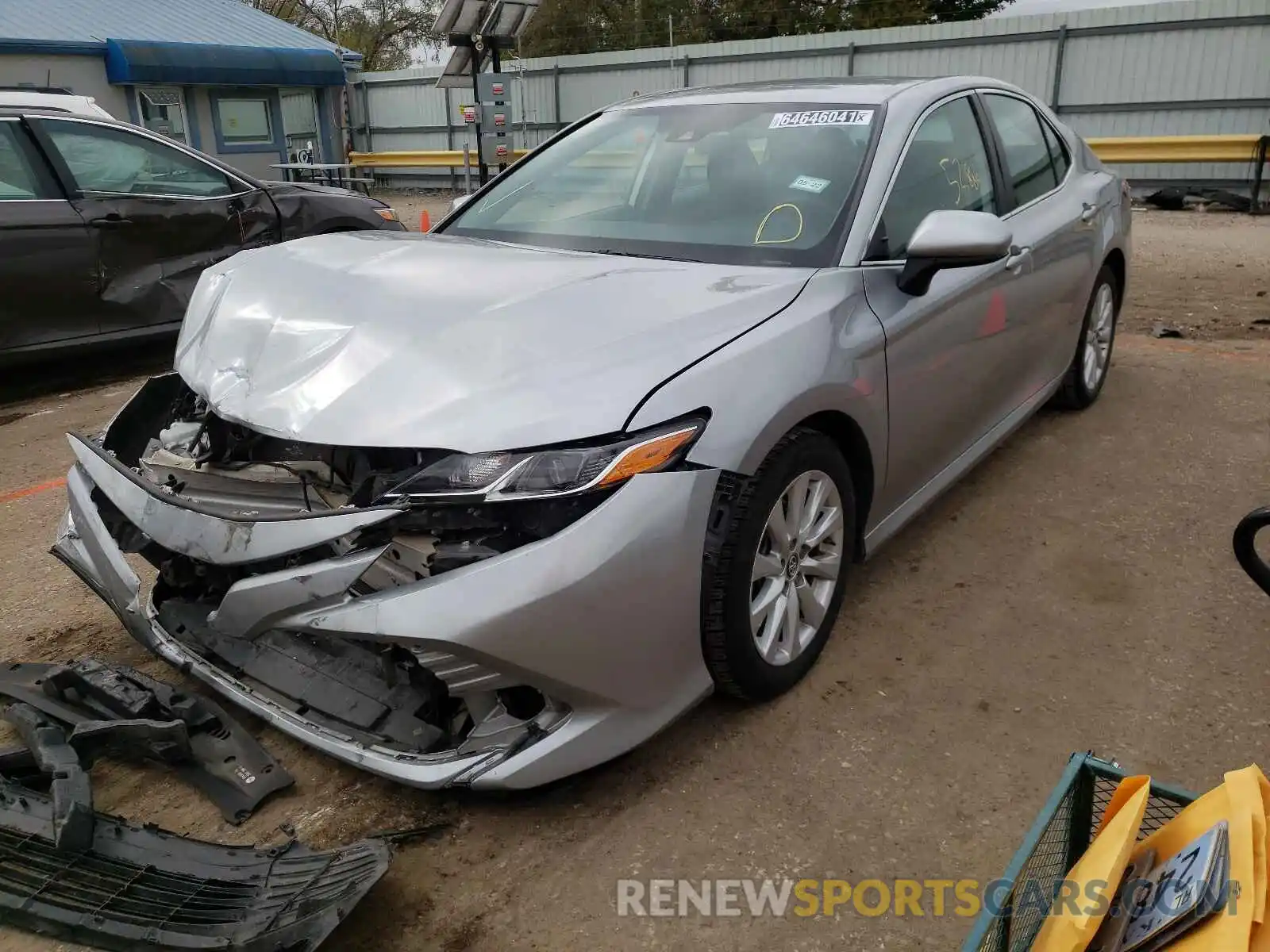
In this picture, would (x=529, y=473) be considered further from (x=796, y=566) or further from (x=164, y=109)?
(x=164, y=109)

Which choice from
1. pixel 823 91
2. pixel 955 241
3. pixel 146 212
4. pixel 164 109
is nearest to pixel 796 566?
pixel 955 241

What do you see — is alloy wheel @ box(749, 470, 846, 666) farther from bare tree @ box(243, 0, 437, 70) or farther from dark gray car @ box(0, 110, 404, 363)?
bare tree @ box(243, 0, 437, 70)

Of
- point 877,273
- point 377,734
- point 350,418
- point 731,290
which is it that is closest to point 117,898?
point 377,734

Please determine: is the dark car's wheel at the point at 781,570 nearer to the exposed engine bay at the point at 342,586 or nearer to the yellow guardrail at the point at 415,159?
the exposed engine bay at the point at 342,586

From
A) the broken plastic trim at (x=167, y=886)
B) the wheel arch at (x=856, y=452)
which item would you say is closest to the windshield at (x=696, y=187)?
the wheel arch at (x=856, y=452)

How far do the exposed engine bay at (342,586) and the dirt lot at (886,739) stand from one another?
11.2 inches

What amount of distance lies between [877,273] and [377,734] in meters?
1.86

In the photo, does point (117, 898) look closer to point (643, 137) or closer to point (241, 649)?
point (241, 649)

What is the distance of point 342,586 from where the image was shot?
6.93ft

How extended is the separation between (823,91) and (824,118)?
0.82ft

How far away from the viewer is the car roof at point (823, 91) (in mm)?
3439

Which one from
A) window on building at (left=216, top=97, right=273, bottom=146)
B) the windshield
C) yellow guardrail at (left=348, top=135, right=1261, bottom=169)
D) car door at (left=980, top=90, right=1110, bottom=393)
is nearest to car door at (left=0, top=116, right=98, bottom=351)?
the windshield

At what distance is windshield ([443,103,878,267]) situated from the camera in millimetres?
3057

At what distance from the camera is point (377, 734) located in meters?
2.24
